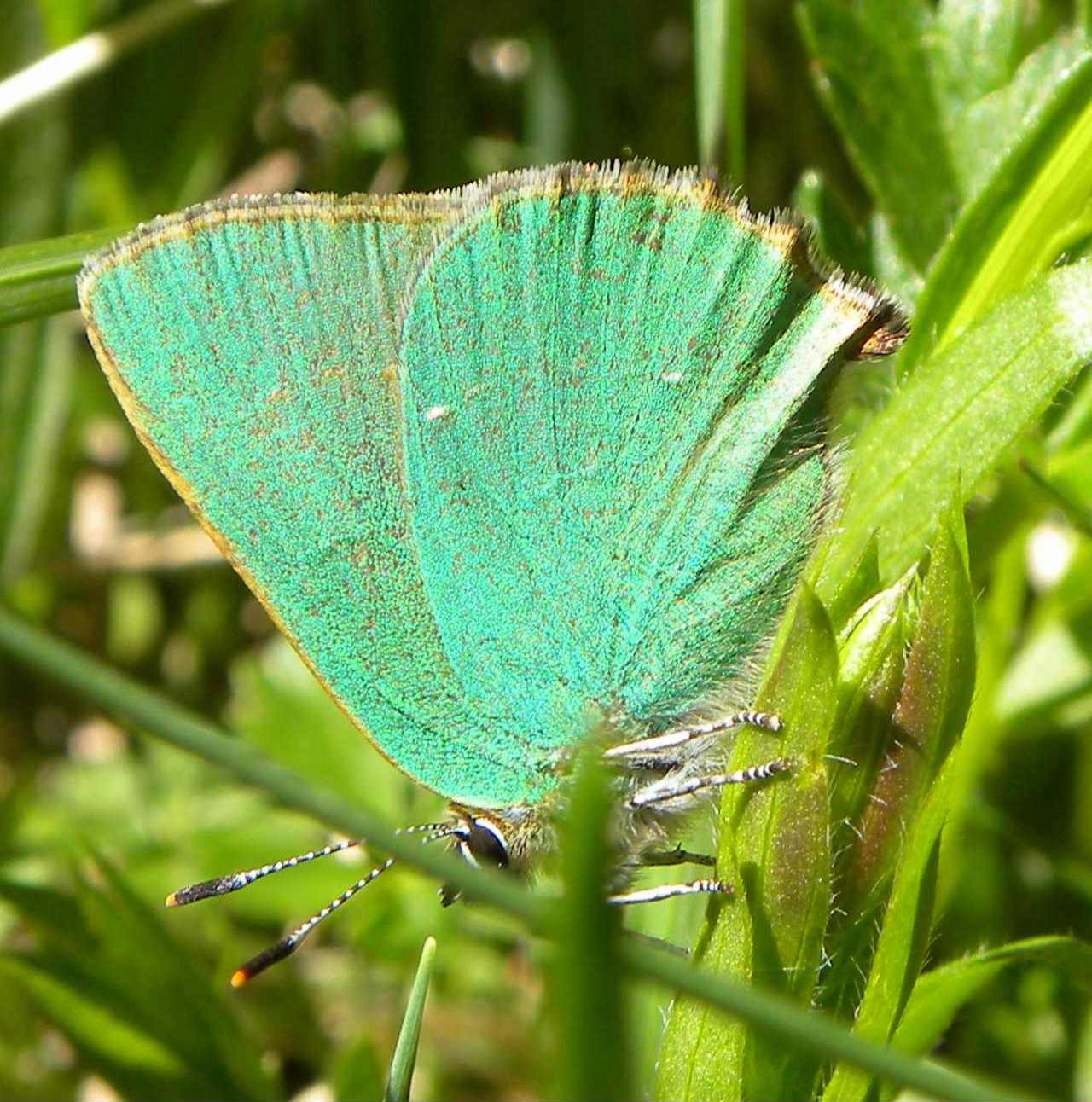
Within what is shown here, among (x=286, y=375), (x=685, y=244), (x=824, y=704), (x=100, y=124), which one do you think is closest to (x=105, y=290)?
(x=286, y=375)

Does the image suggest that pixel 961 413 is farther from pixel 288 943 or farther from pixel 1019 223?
pixel 288 943

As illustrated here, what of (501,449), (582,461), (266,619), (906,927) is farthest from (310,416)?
(266,619)

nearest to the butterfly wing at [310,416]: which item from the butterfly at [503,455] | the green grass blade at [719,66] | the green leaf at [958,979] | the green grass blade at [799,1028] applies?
the butterfly at [503,455]

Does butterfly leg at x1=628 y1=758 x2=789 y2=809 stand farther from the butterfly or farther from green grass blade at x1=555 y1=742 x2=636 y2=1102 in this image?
green grass blade at x1=555 y1=742 x2=636 y2=1102

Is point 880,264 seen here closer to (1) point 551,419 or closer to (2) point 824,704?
(1) point 551,419

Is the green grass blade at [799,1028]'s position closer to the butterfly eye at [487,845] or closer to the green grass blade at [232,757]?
the green grass blade at [232,757]

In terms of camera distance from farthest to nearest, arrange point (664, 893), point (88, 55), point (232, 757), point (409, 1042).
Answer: point (88, 55)
point (664, 893)
point (409, 1042)
point (232, 757)
